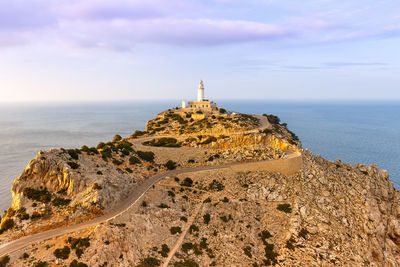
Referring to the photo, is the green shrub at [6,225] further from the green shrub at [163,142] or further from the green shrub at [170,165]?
the green shrub at [163,142]

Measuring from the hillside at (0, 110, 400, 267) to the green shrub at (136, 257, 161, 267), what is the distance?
215mm

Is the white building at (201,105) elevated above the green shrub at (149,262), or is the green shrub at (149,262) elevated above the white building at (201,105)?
the white building at (201,105)

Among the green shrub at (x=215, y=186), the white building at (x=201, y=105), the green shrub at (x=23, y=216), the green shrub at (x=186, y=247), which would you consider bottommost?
the green shrub at (x=186, y=247)

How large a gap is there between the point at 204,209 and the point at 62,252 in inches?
721

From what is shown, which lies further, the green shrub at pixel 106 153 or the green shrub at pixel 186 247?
the green shrub at pixel 106 153

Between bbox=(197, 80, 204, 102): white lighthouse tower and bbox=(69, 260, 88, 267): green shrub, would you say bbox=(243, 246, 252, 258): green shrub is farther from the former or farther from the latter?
bbox=(197, 80, 204, 102): white lighthouse tower

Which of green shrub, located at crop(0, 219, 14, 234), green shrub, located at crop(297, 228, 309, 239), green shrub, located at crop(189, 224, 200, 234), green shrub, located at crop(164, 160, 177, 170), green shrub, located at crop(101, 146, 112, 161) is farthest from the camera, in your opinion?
green shrub, located at crop(164, 160, 177, 170)

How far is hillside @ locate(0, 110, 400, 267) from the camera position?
23.7m

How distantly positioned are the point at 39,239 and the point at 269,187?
3268cm

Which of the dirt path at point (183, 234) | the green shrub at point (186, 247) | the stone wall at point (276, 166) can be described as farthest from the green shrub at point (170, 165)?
the green shrub at point (186, 247)

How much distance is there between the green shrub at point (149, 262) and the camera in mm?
22406

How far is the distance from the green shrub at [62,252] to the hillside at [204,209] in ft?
0.28

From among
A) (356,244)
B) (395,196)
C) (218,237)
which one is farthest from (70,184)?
(395,196)

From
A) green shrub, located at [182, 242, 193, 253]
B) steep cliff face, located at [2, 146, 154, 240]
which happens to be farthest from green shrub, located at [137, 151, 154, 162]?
green shrub, located at [182, 242, 193, 253]
